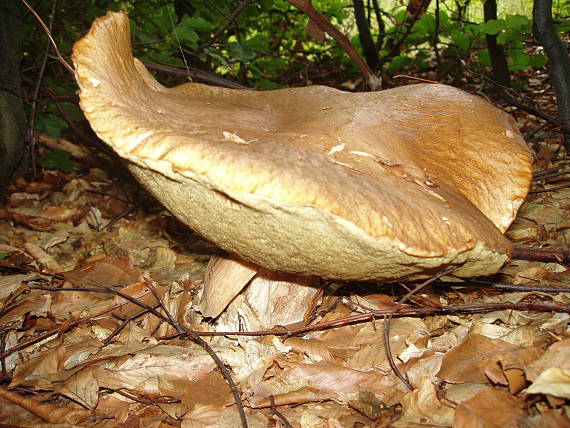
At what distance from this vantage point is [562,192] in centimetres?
314

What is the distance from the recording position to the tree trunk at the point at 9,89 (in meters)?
3.16

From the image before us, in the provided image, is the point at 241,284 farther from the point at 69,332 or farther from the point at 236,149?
the point at 69,332

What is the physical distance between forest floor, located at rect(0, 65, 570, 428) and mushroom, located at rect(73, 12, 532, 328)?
39 centimetres

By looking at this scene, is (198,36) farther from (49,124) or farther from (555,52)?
(555,52)

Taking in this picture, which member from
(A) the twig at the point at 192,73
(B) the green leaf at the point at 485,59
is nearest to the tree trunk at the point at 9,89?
(A) the twig at the point at 192,73

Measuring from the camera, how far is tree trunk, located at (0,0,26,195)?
10.4 ft

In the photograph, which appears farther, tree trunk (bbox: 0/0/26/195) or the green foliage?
the green foliage

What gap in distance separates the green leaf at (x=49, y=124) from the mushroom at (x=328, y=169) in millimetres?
2086

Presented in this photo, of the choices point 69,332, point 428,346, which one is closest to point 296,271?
point 428,346

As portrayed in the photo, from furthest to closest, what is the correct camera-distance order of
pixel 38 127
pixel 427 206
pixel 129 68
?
pixel 38 127 < pixel 129 68 < pixel 427 206

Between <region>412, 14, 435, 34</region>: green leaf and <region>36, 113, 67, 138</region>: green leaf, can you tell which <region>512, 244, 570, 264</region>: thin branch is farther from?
<region>412, 14, 435, 34</region>: green leaf

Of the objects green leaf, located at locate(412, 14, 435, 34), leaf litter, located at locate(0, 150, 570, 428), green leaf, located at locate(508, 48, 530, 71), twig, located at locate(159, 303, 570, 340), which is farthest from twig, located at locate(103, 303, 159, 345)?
green leaf, located at locate(412, 14, 435, 34)

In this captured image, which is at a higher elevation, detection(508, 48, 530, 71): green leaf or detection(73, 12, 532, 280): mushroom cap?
detection(508, 48, 530, 71): green leaf

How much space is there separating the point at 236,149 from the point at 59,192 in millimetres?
3376
